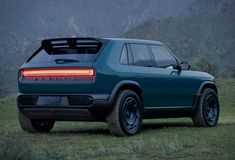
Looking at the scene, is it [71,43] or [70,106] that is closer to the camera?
[70,106]

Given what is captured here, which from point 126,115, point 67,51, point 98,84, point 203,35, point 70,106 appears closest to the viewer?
point 98,84

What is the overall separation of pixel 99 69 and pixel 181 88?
2.56 metres

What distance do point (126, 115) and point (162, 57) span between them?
179 cm

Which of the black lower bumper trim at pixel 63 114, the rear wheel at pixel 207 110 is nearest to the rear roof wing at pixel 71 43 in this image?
the black lower bumper trim at pixel 63 114

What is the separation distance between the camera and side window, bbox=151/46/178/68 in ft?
35.0

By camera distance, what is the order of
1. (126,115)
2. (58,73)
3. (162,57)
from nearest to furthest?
(58,73) → (126,115) → (162,57)

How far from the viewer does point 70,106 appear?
30.0 feet


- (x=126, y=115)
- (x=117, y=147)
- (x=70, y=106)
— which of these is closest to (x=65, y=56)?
(x=70, y=106)

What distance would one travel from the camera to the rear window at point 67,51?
30.8 feet

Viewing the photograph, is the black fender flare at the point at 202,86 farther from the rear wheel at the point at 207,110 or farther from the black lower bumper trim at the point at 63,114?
the black lower bumper trim at the point at 63,114

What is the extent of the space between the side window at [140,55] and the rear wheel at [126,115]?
0.71m

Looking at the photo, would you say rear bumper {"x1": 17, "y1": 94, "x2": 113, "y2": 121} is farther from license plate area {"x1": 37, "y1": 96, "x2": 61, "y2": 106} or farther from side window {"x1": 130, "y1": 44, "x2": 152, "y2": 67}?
side window {"x1": 130, "y1": 44, "x2": 152, "y2": 67}

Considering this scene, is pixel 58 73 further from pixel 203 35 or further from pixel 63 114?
pixel 203 35

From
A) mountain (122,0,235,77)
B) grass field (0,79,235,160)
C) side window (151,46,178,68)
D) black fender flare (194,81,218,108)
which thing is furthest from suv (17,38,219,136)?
mountain (122,0,235,77)
